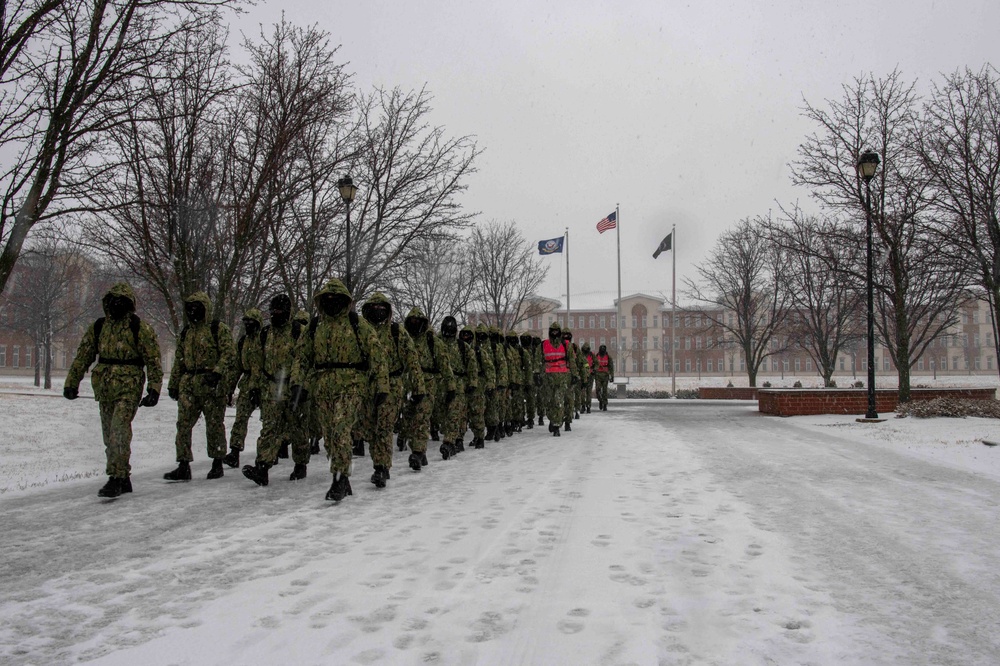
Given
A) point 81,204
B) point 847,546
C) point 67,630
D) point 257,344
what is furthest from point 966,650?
point 81,204

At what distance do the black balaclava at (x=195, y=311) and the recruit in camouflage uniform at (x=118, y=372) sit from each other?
78cm

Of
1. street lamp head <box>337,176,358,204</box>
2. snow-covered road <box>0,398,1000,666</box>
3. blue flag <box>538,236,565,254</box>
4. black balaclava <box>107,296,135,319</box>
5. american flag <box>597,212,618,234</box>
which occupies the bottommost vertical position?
snow-covered road <box>0,398,1000,666</box>

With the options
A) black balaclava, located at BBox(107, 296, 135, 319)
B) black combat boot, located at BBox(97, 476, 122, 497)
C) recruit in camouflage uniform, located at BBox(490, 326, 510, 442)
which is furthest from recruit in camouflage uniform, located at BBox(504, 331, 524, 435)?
black combat boot, located at BBox(97, 476, 122, 497)

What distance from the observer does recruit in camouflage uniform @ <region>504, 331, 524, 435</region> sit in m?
13.3

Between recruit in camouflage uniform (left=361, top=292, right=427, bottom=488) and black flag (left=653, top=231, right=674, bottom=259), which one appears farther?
black flag (left=653, top=231, right=674, bottom=259)

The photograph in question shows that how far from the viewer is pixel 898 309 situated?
660 inches

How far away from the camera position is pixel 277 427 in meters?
7.50

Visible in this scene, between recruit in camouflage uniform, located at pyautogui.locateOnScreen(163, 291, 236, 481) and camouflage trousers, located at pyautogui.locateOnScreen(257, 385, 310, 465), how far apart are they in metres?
0.55

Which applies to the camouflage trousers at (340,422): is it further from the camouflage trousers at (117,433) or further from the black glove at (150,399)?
the camouflage trousers at (117,433)

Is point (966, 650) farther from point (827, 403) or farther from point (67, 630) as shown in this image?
point (827, 403)

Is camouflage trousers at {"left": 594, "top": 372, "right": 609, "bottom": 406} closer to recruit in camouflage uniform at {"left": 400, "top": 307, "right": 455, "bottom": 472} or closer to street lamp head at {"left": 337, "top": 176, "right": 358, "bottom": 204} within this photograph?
street lamp head at {"left": 337, "top": 176, "right": 358, "bottom": 204}

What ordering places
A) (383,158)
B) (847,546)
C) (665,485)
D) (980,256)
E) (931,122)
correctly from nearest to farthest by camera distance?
(847,546) → (665,485) → (980,256) → (931,122) → (383,158)

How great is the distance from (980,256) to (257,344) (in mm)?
15151

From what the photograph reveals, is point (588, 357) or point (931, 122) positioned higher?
point (931, 122)
